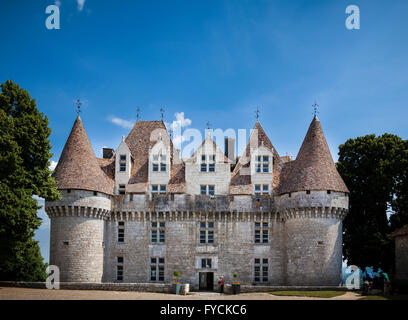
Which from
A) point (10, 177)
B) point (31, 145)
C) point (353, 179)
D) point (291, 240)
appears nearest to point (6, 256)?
point (10, 177)

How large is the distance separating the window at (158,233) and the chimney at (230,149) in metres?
8.03

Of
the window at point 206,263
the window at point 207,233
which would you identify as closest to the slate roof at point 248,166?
the window at point 207,233

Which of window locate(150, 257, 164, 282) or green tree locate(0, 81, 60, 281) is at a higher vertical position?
green tree locate(0, 81, 60, 281)

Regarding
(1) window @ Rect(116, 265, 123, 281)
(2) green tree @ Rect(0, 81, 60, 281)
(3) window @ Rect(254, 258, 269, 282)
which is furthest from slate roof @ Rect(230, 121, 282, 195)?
(2) green tree @ Rect(0, 81, 60, 281)

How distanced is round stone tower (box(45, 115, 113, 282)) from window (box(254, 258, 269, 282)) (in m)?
11.4

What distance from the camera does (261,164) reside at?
3856 centimetres

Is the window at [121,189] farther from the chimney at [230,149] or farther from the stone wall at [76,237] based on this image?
the chimney at [230,149]

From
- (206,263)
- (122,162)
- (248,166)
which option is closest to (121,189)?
(122,162)

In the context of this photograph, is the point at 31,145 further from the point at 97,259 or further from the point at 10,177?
the point at 97,259

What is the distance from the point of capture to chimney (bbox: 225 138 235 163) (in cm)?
4153

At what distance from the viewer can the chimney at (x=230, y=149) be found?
4153cm

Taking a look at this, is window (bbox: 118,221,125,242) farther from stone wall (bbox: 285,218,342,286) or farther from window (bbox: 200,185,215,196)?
stone wall (bbox: 285,218,342,286)

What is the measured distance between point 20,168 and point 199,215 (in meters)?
14.1

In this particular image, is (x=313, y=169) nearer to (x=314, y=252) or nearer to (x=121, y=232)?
(x=314, y=252)
